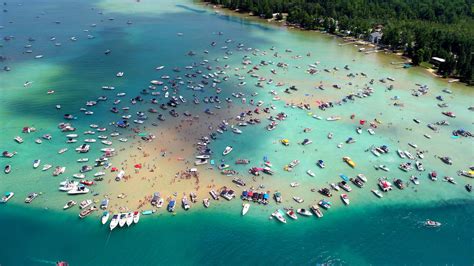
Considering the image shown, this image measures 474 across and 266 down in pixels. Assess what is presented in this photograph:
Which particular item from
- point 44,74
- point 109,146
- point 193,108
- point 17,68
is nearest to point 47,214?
point 109,146

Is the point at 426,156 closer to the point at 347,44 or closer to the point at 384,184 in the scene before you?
the point at 384,184

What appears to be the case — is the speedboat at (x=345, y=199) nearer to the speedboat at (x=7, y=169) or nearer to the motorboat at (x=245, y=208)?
the motorboat at (x=245, y=208)

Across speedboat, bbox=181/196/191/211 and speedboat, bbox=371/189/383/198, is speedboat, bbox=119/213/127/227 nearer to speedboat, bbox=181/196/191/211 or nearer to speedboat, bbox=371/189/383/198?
speedboat, bbox=181/196/191/211

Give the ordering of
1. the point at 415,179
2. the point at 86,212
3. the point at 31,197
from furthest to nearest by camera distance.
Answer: the point at 415,179, the point at 31,197, the point at 86,212

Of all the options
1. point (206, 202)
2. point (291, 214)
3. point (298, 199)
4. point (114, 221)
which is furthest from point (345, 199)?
point (114, 221)

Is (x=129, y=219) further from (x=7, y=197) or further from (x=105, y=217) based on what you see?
(x=7, y=197)

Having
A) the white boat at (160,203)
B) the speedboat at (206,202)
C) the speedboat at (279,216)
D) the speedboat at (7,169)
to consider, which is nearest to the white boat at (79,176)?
the speedboat at (7,169)
